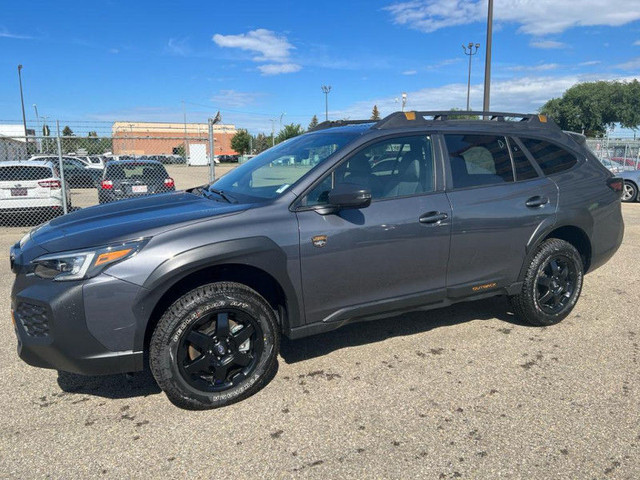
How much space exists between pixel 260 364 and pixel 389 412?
850 mm

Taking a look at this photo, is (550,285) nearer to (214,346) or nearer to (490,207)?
(490,207)

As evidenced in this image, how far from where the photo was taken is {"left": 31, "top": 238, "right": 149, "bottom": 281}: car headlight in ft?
8.50

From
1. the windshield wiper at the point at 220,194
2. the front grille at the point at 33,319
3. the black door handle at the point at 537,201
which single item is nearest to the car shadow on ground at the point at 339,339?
the front grille at the point at 33,319

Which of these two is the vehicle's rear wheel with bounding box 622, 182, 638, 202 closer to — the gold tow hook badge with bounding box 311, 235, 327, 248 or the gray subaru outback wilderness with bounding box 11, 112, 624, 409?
the gray subaru outback wilderness with bounding box 11, 112, 624, 409

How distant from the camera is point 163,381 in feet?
9.14

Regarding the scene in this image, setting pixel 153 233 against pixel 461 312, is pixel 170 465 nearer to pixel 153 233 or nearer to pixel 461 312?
pixel 153 233

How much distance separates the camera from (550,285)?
4.17 meters

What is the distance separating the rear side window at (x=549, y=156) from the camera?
4102mm

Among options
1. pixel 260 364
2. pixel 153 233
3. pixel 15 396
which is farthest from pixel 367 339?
pixel 15 396

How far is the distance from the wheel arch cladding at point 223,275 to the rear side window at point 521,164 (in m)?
2.22

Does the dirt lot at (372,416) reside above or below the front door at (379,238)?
below

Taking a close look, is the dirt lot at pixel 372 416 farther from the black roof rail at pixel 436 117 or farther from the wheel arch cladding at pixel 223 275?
the black roof rail at pixel 436 117

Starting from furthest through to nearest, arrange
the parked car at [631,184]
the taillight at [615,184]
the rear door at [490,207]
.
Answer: the parked car at [631,184] → the taillight at [615,184] → the rear door at [490,207]

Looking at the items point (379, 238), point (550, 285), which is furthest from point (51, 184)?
point (550, 285)
